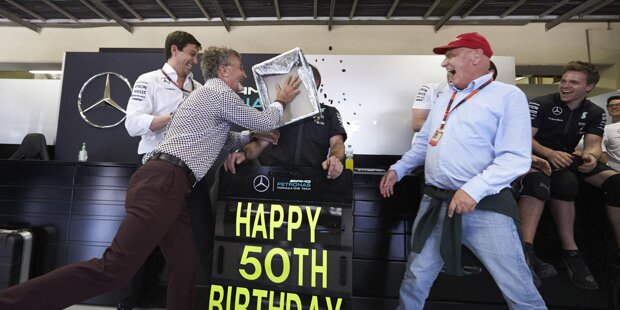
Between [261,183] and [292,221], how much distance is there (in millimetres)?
266

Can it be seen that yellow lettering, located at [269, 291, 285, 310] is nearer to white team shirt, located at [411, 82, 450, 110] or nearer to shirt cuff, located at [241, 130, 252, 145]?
shirt cuff, located at [241, 130, 252, 145]

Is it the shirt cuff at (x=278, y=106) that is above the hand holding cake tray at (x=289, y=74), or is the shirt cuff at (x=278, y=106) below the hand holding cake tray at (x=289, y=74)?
below

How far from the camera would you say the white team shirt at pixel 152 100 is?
209 centimetres

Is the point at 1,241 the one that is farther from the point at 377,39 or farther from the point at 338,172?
the point at 377,39

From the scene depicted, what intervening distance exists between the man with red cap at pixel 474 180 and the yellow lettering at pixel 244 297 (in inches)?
29.7

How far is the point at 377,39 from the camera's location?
17.1ft

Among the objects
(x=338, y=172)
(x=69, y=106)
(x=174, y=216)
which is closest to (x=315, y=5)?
(x=69, y=106)

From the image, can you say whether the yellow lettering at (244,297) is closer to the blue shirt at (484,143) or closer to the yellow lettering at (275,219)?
the yellow lettering at (275,219)

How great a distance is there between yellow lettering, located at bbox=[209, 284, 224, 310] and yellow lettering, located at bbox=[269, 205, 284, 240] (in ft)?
1.21

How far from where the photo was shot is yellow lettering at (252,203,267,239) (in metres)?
1.63

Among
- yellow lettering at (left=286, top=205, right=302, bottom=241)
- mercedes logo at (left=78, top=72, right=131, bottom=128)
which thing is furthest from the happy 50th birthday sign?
mercedes logo at (left=78, top=72, right=131, bottom=128)

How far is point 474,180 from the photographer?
4.44 feet

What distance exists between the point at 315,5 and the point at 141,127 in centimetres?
351

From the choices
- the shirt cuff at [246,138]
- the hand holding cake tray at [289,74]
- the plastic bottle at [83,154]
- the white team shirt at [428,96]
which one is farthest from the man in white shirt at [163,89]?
the white team shirt at [428,96]
